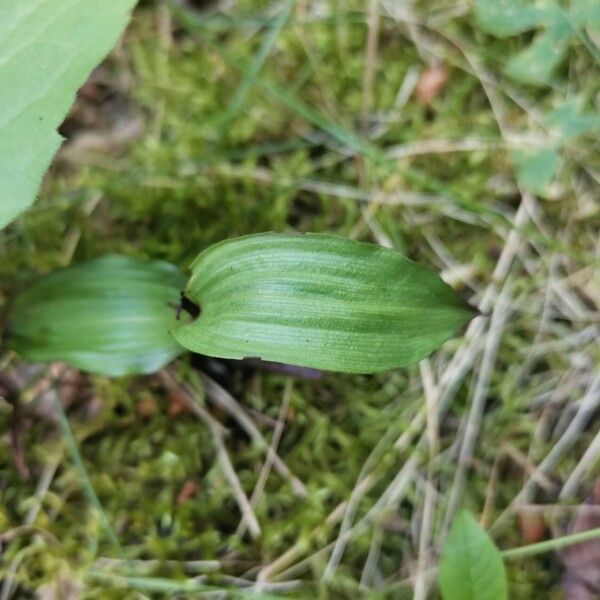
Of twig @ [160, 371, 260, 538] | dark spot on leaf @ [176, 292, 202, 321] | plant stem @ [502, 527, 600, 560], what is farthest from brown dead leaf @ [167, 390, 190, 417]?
Answer: plant stem @ [502, 527, 600, 560]

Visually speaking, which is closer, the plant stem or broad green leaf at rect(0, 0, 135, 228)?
broad green leaf at rect(0, 0, 135, 228)

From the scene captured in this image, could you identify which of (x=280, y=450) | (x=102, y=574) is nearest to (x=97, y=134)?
(x=280, y=450)

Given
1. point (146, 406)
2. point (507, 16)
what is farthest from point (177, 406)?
point (507, 16)

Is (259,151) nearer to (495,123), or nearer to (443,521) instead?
(495,123)

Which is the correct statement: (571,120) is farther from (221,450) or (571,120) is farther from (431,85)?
(221,450)

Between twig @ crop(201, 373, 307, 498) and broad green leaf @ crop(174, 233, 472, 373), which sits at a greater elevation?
broad green leaf @ crop(174, 233, 472, 373)

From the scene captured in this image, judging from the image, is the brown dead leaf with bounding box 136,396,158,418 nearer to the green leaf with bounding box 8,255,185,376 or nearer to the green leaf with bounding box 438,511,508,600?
the green leaf with bounding box 8,255,185,376

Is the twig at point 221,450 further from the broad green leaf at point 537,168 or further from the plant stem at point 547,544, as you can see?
the broad green leaf at point 537,168
